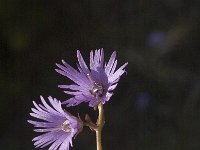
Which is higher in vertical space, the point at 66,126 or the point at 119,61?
the point at 119,61

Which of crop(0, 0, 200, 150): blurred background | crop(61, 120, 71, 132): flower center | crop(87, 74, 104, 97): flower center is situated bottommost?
crop(61, 120, 71, 132): flower center

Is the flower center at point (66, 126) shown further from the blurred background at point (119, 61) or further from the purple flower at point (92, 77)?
the blurred background at point (119, 61)

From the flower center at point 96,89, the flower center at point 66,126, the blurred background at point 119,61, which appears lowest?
the flower center at point 66,126

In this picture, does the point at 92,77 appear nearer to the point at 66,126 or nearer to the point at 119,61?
the point at 66,126

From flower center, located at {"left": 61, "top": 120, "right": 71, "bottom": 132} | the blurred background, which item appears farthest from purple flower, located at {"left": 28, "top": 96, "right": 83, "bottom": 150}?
the blurred background

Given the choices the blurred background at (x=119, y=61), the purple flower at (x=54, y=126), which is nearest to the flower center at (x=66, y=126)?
the purple flower at (x=54, y=126)

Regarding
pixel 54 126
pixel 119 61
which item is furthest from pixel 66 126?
pixel 119 61

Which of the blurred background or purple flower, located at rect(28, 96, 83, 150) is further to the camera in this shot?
the blurred background

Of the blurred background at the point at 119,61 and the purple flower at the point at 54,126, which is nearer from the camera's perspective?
the purple flower at the point at 54,126

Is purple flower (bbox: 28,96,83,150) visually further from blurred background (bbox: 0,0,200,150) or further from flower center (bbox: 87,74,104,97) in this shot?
blurred background (bbox: 0,0,200,150)
